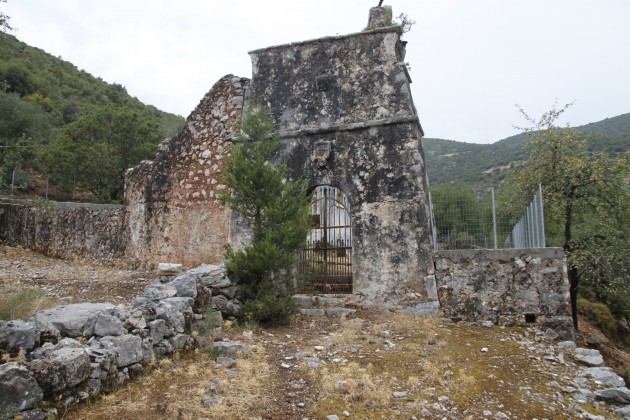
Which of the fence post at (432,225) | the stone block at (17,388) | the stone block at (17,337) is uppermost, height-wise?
the fence post at (432,225)

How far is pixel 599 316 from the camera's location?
15531mm

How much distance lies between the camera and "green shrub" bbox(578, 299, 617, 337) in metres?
15.3

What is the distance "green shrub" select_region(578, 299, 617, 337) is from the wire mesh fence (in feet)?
25.3

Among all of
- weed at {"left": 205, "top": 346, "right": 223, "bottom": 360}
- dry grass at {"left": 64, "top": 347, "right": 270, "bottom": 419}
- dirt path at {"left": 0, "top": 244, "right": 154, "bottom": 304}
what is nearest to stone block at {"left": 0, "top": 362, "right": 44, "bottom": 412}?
dry grass at {"left": 64, "top": 347, "right": 270, "bottom": 419}

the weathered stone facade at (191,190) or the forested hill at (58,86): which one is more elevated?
the forested hill at (58,86)

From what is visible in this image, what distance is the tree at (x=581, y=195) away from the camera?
10.6 metres

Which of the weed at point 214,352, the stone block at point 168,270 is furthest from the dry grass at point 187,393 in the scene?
the stone block at point 168,270

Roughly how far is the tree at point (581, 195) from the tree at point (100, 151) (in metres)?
19.0

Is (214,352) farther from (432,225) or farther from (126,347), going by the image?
(432,225)

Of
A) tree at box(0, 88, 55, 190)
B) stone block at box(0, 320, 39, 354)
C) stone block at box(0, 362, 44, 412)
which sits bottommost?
stone block at box(0, 362, 44, 412)

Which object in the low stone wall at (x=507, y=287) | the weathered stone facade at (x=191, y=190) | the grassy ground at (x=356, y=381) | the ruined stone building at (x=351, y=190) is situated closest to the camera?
the grassy ground at (x=356, y=381)

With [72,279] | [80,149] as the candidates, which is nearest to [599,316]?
[72,279]

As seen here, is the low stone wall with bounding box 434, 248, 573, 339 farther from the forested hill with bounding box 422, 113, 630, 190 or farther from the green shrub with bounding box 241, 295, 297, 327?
the forested hill with bounding box 422, 113, 630, 190

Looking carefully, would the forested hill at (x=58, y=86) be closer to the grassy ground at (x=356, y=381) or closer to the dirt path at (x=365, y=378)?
the dirt path at (x=365, y=378)
